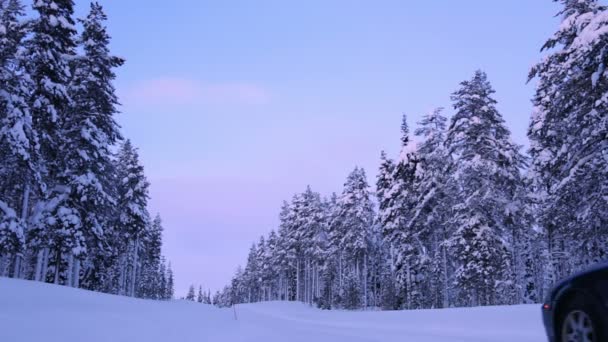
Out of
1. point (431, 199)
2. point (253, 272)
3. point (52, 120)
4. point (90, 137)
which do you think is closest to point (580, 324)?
point (52, 120)

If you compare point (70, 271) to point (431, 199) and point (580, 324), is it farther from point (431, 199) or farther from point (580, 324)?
point (580, 324)

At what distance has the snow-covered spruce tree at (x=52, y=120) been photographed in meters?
22.0

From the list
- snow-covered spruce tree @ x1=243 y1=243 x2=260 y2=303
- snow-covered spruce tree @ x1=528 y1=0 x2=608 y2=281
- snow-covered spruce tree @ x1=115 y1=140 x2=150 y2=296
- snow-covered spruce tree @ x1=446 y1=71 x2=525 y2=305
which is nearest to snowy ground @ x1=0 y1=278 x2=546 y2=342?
snow-covered spruce tree @ x1=528 y1=0 x2=608 y2=281

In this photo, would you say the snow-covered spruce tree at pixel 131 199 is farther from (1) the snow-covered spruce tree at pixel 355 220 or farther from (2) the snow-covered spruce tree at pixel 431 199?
(2) the snow-covered spruce tree at pixel 431 199

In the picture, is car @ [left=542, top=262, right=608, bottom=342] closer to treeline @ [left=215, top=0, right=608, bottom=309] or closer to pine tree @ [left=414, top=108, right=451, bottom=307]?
treeline @ [left=215, top=0, right=608, bottom=309]

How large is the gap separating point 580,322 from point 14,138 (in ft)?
69.1

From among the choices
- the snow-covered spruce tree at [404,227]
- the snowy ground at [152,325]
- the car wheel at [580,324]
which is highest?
the snow-covered spruce tree at [404,227]

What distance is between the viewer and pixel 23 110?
66.4 feet

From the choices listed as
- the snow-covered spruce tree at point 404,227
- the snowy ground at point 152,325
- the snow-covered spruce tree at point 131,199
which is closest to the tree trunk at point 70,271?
the snowy ground at point 152,325

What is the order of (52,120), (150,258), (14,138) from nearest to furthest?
(14,138) < (52,120) < (150,258)

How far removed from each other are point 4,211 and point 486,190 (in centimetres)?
2350

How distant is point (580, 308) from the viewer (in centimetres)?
468

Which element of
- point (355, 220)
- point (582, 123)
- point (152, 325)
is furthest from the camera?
point (355, 220)

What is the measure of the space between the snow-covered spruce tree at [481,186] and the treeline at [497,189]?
0.06 metres
